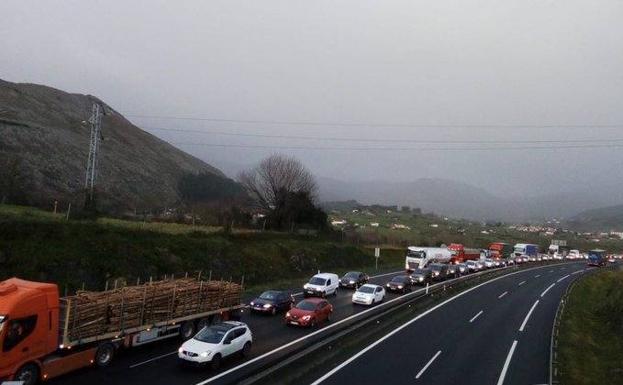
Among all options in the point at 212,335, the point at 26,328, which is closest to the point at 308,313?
the point at 212,335

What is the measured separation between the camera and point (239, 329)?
22.3 m

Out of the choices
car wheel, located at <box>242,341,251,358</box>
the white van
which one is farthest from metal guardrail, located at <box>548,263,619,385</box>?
the white van

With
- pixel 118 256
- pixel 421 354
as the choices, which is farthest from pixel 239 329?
pixel 118 256

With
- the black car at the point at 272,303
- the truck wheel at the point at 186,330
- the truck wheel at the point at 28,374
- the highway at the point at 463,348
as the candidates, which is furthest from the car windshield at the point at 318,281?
the truck wheel at the point at 28,374

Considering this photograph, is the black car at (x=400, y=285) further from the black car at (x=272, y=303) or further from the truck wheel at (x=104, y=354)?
the truck wheel at (x=104, y=354)

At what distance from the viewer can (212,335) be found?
2138cm

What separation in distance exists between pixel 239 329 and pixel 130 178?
293 ft

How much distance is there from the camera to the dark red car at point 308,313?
28.9 metres

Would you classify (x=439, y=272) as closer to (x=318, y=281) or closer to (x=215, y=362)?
(x=318, y=281)

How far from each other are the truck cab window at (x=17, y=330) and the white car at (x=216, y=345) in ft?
17.3

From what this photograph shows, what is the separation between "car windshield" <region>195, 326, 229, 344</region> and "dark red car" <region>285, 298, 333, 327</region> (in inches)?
303

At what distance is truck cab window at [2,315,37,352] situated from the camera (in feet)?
54.7

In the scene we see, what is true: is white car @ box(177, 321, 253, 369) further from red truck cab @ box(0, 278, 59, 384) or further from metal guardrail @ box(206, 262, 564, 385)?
red truck cab @ box(0, 278, 59, 384)

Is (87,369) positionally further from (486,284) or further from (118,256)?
(486,284)
